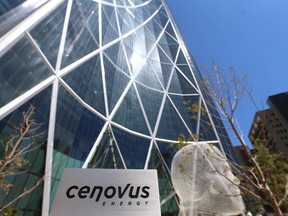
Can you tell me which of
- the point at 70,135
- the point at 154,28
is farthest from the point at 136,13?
the point at 70,135

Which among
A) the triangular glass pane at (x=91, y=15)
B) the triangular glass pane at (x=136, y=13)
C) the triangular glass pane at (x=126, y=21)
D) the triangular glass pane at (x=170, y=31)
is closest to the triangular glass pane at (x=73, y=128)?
the triangular glass pane at (x=91, y=15)

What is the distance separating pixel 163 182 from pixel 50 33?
25.3 metres

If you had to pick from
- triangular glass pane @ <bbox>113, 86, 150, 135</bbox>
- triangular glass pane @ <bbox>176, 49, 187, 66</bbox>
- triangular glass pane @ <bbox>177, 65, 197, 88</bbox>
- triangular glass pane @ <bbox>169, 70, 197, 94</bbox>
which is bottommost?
triangular glass pane @ <bbox>113, 86, 150, 135</bbox>

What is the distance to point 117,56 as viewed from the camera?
40.8 meters

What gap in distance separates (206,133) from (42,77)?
111ft

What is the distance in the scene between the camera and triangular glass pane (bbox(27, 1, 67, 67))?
2146 cm

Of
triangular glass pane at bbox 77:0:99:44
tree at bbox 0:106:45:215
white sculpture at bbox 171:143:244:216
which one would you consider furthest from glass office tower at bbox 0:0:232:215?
white sculpture at bbox 171:143:244:216

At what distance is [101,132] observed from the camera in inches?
1142

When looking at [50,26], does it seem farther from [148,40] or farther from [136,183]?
[148,40]

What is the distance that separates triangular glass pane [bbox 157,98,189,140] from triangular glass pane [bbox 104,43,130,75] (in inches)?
459

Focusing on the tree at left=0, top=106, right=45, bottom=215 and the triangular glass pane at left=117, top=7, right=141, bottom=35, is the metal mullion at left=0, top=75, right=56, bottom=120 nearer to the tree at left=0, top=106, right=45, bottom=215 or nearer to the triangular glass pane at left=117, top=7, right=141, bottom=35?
the tree at left=0, top=106, right=45, bottom=215

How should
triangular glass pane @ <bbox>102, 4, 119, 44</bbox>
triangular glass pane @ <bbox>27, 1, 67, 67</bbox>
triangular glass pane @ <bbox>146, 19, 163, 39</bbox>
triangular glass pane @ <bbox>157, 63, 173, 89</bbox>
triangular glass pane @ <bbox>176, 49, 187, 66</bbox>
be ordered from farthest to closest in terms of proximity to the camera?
triangular glass pane @ <bbox>146, 19, 163, 39</bbox>
triangular glass pane @ <bbox>176, 49, 187, 66</bbox>
triangular glass pane @ <bbox>157, 63, 173, 89</bbox>
triangular glass pane @ <bbox>102, 4, 119, 44</bbox>
triangular glass pane @ <bbox>27, 1, 67, 67</bbox>

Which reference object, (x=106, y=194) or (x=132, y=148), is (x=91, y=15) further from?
(x=106, y=194)

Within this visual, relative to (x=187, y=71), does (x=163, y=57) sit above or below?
above
